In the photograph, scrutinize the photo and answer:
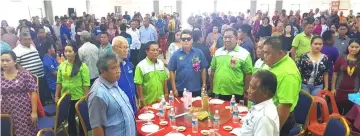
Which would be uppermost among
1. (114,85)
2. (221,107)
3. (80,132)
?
(114,85)

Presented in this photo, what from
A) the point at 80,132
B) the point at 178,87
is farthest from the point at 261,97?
the point at 80,132

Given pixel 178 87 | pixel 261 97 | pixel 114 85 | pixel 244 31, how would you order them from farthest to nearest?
pixel 244 31
pixel 178 87
pixel 114 85
pixel 261 97

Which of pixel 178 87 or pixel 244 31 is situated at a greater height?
pixel 244 31

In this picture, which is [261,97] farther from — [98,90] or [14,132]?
[14,132]

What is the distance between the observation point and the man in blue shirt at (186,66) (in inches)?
148

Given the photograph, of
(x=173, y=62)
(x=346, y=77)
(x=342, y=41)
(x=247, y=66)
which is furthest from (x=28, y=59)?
(x=342, y=41)

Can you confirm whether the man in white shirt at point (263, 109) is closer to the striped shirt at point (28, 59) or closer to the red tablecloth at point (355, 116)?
the red tablecloth at point (355, 116)

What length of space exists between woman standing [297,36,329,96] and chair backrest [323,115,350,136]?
4.57ft

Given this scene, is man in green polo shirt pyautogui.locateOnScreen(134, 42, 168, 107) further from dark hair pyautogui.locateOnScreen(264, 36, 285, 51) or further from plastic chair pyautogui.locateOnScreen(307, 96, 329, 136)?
plastic chair pyautogui.locateOnScreen(307, 96, 329, 136)

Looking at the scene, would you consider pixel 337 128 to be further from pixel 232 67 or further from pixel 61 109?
pixel 61 109

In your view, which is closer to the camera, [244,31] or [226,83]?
[226,83]

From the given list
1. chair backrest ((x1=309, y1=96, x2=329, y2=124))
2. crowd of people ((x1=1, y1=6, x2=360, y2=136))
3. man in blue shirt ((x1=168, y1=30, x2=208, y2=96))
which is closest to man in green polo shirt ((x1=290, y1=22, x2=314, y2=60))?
crowd of people ((x1=1, y1=6, x2=360, y2=136))

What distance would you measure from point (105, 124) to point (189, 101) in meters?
1.22

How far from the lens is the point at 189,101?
3.22m
